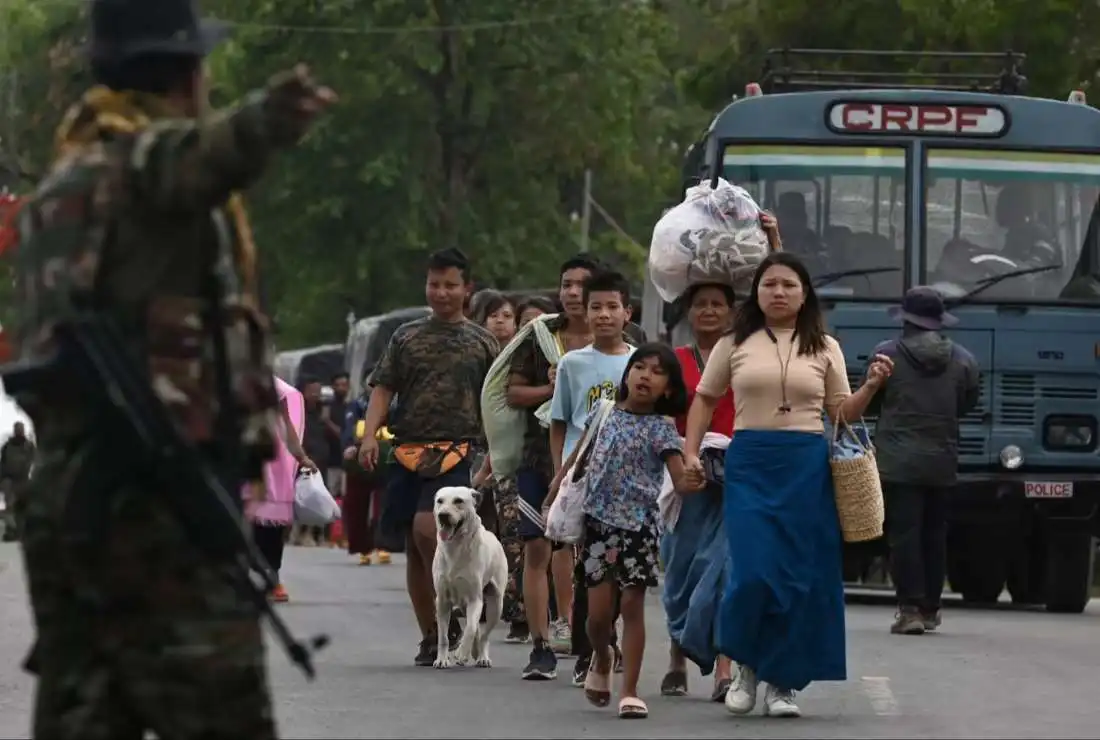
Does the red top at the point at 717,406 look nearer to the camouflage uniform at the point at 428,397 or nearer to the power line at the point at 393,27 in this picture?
the camouflage uniform at the point at 428,397

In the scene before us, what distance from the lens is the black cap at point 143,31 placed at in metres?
6.12

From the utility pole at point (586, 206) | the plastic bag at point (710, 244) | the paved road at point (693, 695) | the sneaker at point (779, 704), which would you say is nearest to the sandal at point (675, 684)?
the paved road at point (693, 695)

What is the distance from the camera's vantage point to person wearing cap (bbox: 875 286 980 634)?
17.1 metres

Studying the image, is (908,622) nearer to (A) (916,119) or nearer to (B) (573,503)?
(A) (916,119)

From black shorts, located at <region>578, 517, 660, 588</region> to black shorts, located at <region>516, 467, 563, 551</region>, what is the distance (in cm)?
222

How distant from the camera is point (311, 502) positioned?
16.7 meters

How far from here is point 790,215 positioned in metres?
19.2

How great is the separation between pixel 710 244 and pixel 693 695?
1850 mm

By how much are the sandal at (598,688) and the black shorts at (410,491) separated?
2.45 metres

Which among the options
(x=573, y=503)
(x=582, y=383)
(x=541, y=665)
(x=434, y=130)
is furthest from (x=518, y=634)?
(x=434, y=130)

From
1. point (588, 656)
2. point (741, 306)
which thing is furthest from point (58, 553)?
point (588, 656)

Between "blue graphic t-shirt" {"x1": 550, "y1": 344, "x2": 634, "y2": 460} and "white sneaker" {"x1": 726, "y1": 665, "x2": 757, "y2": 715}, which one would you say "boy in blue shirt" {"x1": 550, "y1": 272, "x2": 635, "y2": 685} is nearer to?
"blue graphic t-shirt" {"x1": 550, "y1": 344, "x2": 634, "y2": 460}

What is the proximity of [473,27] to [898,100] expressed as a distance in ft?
105

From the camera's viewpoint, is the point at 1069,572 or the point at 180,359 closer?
the point at 180,359
